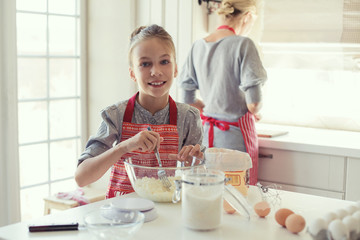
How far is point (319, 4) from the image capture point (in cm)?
301

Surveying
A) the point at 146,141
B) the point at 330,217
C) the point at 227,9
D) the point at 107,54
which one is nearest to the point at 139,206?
the point at 146,141

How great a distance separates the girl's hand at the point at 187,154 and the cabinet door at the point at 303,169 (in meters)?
1.26

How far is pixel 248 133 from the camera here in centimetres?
257

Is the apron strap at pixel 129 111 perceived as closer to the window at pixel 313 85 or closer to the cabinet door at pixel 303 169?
the cabinet door at pixel 303 169

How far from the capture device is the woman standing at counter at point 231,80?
8.04 feet

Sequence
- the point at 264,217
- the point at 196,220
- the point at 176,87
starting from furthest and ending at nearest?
the point at 176,87 → the point at 264,217 → the point at 196,220

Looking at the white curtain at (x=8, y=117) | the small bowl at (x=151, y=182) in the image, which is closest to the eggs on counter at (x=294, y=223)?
the small bowl at (x=151, y=182)

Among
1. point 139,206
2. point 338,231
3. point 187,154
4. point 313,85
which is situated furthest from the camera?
point 313,85

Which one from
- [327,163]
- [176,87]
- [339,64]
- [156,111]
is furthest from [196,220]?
[339,64]

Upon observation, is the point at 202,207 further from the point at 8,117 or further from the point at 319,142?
the point at 8,117

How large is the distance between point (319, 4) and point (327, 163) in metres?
1.05

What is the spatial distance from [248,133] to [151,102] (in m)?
0.97

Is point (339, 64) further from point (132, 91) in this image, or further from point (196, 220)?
point (196, 220)

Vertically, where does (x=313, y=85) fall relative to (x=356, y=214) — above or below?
above
